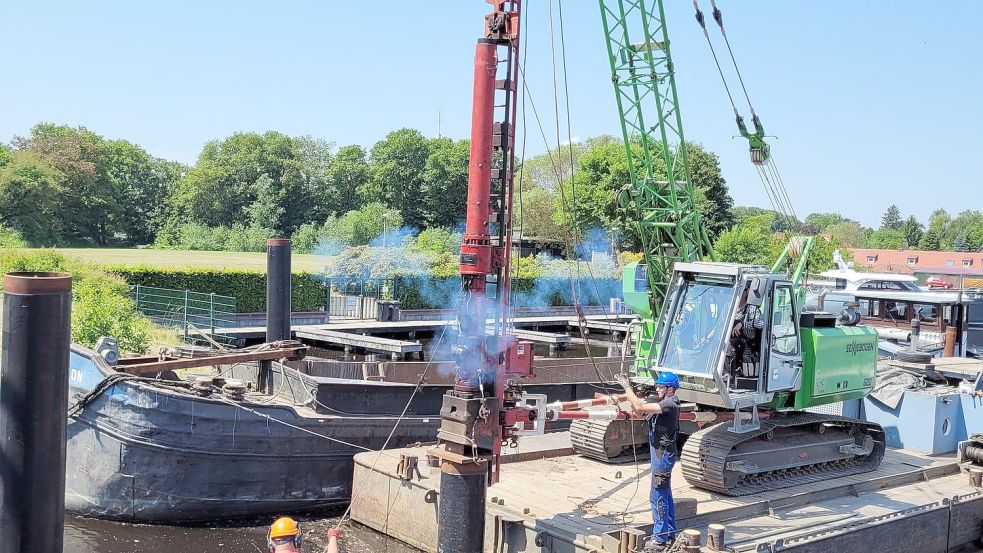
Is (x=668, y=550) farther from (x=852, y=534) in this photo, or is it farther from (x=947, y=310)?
(x=947, y=310)

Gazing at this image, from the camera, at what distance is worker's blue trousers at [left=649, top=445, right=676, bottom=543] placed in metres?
7.74

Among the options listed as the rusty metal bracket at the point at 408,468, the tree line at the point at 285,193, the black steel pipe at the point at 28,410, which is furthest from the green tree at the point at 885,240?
the black steel pipe at the point at 28,410

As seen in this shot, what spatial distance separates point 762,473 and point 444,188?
50.7 m

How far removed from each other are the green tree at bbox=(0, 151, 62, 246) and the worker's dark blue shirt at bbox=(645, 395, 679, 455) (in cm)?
4441

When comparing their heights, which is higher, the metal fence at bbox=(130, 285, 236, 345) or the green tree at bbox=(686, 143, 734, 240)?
the green tree at bbox=(686, 143, 734, 240)

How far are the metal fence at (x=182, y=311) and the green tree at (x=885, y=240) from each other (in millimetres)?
92056

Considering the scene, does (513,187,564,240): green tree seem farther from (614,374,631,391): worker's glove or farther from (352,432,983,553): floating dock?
(614,374,631,391): worker's glove

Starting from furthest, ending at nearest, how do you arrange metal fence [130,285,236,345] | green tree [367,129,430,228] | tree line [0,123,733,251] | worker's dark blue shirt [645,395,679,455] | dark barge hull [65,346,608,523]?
green tree [367,129,430,228]
tree line [0,123,733,251]
metal fence [130,285,236,345]
dark barge hull [65,346,608,523]
worker's dark blue shirt [645,395,679,455]

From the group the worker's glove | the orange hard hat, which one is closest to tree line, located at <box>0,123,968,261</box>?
the worker's glove

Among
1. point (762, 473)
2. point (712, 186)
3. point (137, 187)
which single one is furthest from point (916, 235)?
point (762, 473)

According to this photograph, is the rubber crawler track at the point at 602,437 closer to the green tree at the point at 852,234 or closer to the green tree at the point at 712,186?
→ the green tree at the point at 712,186

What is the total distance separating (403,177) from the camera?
61750mm

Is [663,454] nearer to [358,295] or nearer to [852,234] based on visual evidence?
[358,295]

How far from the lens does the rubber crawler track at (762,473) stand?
30.9 feet
